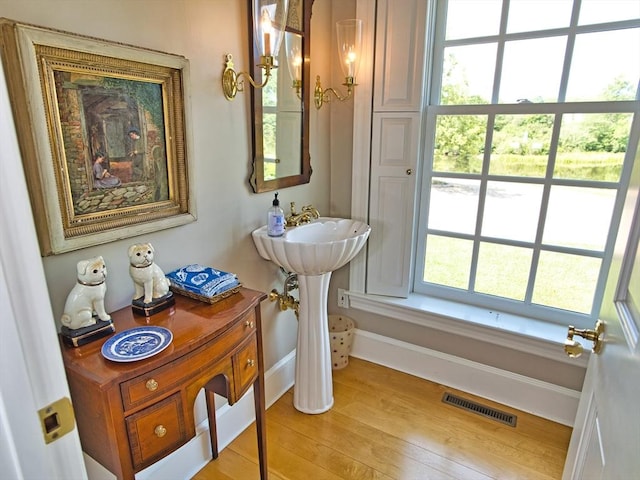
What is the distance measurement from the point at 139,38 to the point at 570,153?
5.83ft

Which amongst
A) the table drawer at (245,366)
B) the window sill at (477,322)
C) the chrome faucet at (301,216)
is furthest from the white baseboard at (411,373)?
the chrome faucet at (301,216)

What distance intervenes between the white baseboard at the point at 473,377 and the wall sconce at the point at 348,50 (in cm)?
139

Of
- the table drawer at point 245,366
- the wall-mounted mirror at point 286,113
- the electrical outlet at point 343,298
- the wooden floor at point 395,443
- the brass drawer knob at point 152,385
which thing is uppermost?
the wall-mounted mirror at point 286,113

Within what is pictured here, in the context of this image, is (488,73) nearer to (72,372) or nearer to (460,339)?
(460,339)

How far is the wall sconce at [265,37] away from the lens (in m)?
1.37

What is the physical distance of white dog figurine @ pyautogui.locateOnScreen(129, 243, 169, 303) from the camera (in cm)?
114

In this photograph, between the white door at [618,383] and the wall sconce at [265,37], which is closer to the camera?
the white door at [618,383]

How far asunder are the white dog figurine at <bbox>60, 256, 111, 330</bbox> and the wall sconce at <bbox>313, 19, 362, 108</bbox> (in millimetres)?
1382

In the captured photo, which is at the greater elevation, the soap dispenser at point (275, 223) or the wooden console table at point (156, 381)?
the soap dispenser at point (275, 223)

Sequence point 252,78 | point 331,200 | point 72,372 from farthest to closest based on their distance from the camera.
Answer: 1. point 331,200
2. point 252,78
3. point 72,372

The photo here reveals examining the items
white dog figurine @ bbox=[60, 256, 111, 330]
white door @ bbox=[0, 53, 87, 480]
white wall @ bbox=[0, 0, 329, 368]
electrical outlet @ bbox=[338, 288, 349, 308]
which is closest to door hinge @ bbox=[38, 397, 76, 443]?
white door @ bbox=[0, 53, 87, 480]

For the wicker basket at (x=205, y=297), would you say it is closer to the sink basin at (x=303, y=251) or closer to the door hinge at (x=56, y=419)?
the sink basin at (x=303, y=251)

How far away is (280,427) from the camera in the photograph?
6.06ft

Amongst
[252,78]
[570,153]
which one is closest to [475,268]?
[570,153]
